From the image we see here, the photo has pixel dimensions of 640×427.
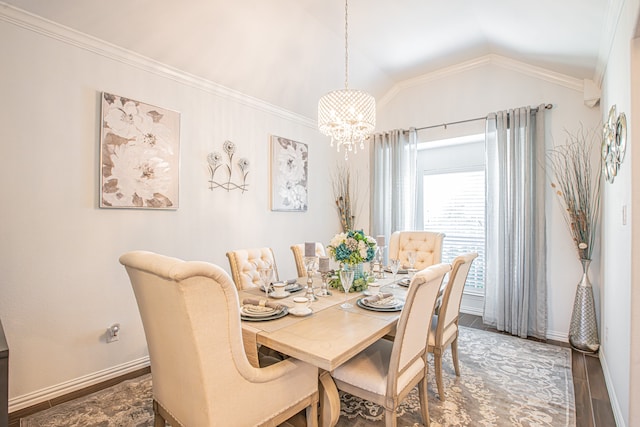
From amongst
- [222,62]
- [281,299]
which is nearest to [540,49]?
[222,62]

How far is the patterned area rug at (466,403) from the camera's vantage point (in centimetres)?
203

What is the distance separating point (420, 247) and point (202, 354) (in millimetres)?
2699

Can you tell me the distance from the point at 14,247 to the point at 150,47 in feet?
5.87

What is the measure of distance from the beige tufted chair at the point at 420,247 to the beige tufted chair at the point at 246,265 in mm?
1496

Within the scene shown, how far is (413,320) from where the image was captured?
1630 millimetres

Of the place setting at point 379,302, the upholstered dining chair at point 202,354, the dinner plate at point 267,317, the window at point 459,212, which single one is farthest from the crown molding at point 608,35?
the upholstered dining chair at point 202,354

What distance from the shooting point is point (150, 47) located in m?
2.70

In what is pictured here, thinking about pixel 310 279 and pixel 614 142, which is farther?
pixel 614 142

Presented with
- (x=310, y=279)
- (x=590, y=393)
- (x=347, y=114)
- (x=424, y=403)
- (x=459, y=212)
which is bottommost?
(x=590, y=393)

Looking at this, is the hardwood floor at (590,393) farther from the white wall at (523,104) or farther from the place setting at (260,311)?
the place setting at (260,311)

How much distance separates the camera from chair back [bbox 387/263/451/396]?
155cm

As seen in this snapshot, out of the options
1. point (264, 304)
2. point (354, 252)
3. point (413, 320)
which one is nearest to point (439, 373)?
point (413, 320)

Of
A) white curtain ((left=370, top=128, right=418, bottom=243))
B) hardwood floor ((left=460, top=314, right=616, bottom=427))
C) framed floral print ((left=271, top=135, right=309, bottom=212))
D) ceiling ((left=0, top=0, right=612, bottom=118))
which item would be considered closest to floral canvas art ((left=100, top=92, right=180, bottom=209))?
ceiling ((left=0, top=0, right=612, bottom=118))

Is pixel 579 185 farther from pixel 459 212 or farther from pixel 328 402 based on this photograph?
pixel 328 402
